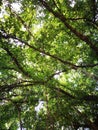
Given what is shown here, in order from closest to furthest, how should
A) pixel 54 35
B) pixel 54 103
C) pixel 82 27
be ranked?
pixel 82 27
pixel 54 35
pixel 54 103

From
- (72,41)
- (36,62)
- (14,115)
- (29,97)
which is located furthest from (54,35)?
(14,115)

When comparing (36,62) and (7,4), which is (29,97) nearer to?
(36,62)

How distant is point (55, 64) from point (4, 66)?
1543 mm

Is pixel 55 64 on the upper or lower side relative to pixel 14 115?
upper

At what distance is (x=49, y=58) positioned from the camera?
7582mm

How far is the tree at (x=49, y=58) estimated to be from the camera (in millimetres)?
6527

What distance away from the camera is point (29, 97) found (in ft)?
25.6

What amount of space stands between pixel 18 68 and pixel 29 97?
1.25m

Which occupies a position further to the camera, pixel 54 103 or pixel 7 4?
pixel 54 103

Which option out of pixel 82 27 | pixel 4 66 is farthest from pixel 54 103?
pixel 82 27

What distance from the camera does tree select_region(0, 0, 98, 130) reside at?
21.4 ft

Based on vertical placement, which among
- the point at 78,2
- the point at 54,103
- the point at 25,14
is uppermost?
the point at 25,14

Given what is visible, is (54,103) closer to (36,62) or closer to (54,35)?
(36,62)

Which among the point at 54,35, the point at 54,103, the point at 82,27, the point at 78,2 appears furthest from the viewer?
the point at 54,103
